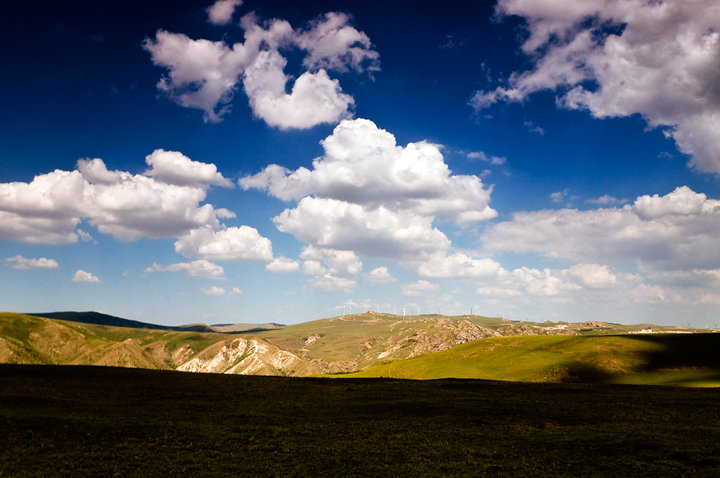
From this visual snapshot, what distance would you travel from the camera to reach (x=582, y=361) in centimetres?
11962

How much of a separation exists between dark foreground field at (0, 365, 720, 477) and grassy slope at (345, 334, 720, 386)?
36.9m

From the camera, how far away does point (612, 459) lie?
3397 centimetres

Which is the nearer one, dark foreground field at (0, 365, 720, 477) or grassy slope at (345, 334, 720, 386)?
dark foreground field at (0, 365, 720, 477)

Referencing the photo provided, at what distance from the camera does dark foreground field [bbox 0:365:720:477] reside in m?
31.8

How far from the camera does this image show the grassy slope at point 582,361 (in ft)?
350

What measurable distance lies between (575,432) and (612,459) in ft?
34.1

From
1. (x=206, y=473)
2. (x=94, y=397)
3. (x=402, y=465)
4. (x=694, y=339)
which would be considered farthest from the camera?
(x=694, y=339)

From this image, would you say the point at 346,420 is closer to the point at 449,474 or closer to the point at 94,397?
the point at 449,474

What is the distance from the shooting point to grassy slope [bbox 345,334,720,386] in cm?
10681

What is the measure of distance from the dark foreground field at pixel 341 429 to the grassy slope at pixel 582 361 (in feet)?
121

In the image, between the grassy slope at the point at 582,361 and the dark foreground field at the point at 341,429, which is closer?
the dark foreground field at the point at 341,429

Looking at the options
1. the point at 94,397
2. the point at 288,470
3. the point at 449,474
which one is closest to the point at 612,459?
the point at 449,474

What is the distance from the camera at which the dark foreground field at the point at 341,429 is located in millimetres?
31844

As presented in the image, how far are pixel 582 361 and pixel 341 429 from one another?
9822 cm
